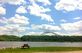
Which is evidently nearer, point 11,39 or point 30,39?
point 30,39

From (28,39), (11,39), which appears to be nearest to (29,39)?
(28,39)

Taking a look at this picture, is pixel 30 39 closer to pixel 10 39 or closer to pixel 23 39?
pixel 23 39

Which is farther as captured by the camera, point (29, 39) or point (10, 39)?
point (10, 39)

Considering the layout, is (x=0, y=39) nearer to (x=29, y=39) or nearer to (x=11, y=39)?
(x=11, y=39)

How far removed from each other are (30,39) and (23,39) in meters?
5.16

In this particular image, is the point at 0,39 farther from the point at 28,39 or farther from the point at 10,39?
the point at 28,39

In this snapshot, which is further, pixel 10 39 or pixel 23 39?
pixel 10 39

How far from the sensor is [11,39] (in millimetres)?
145500

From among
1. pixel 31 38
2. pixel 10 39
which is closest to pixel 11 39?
pixel 10 39

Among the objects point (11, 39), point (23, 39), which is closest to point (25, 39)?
point (23, 39)

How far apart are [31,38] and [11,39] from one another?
523 inches

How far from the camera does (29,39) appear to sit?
135 m

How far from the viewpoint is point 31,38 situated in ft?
453

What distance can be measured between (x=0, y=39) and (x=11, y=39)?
19.6 ft
